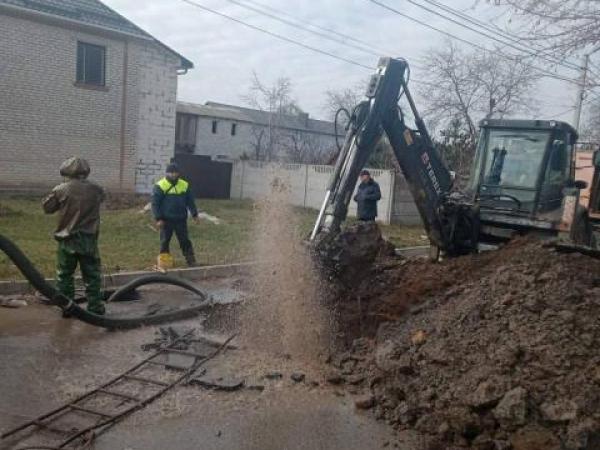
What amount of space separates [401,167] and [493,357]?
12.1ft

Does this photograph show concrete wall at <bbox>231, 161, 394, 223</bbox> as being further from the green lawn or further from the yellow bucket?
the yellow bucket

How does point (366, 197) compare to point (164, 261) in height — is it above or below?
above

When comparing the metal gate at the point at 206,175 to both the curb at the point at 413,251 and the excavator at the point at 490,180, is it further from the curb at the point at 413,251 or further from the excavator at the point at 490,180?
the excavator at the point at 490,180

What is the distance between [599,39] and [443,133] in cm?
1704

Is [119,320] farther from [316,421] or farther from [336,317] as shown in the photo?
[316,421]

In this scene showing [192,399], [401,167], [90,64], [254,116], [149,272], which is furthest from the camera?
[254,116]

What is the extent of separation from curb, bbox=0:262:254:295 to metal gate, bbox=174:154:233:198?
14.9 meters

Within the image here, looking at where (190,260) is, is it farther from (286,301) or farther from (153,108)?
(153,108)

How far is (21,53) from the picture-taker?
17.8m

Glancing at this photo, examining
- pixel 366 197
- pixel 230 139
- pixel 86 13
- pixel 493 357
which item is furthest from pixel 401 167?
pixel 230 139

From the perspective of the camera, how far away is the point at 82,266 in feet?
23.2

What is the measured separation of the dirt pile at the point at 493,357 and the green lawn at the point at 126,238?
4658mm

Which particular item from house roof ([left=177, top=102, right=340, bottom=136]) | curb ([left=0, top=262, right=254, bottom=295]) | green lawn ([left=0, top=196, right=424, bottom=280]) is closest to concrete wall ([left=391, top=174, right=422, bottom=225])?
green lawn ([left=0, top=196, right=424, bottom=280])

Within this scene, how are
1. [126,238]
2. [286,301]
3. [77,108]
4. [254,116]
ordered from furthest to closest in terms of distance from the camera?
[254,116]
[77,108]
[126,238]
[286,301]
